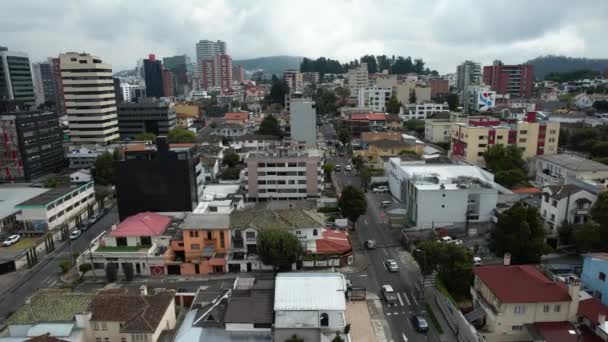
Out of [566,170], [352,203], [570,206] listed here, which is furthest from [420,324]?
[566,170]

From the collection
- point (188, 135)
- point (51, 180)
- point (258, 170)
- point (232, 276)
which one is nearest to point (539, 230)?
point (232, 276)

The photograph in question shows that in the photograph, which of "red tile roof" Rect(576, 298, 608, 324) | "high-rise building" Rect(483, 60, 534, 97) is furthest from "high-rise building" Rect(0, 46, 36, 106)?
"high-rise building" Rect(483, 60, 534, 97)

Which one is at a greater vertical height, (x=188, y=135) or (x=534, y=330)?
(x=188, y=135)

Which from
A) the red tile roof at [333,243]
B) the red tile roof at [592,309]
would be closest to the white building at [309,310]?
the red tile roof at [333,243]

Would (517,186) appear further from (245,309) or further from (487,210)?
(245,309)

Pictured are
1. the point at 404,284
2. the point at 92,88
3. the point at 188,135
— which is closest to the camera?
the point at 404,284

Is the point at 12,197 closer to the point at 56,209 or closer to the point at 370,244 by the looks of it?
the point at 56,209

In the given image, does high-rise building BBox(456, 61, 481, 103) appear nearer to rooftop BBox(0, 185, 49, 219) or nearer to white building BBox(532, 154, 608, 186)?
white building BBox(532, 154, 608, 186)
